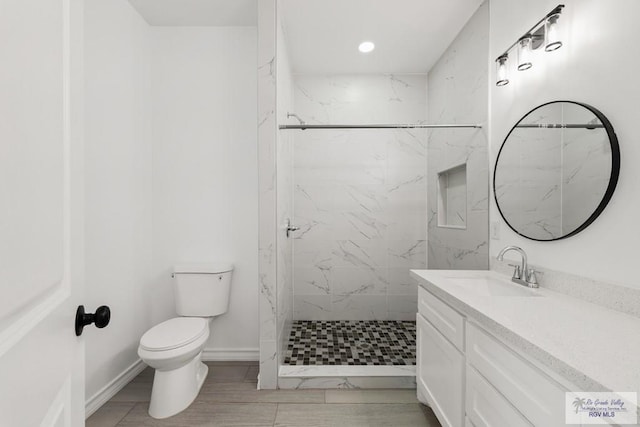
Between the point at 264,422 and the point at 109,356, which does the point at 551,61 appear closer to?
the point at 264,422

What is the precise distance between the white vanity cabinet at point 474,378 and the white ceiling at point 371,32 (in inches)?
79.8

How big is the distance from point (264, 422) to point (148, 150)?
210 centimetres

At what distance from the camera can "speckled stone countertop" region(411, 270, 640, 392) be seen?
69 centimetres

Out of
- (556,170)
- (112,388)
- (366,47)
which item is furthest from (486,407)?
(366,47)

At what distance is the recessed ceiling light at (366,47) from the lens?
265 centimetres

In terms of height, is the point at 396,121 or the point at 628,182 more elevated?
the point at 396,121

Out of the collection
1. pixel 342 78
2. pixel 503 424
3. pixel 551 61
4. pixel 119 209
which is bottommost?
pixel 503 424

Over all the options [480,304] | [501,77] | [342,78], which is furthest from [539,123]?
[342,78]

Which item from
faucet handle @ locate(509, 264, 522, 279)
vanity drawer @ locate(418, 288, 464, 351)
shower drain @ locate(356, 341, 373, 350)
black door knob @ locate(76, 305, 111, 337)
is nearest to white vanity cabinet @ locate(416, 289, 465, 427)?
vanity drawer @ locate(418, 288, 464, 351)

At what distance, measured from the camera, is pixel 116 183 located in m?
2.03

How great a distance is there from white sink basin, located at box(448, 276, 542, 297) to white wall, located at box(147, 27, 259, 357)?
1562mm

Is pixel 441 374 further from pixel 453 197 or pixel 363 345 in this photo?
pixel 453 197

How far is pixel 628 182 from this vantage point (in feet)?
3.64

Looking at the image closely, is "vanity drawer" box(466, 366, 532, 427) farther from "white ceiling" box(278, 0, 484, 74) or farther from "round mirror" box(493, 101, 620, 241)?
"white ceiling" box(278, 0, 484, 74)
